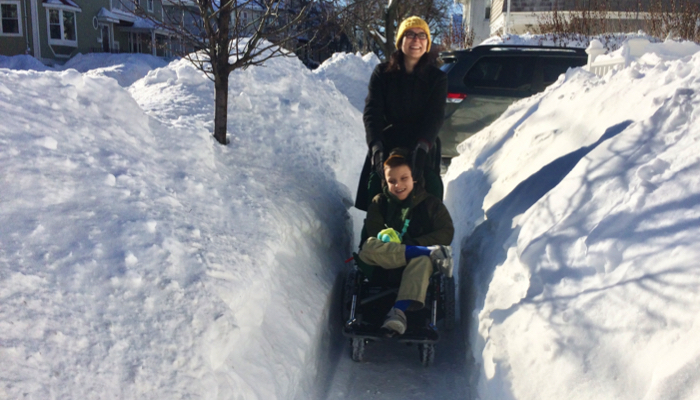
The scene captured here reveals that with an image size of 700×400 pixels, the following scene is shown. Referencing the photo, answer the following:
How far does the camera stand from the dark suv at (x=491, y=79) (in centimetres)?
876

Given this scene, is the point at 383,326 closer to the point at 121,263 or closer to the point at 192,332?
the point at 192,332

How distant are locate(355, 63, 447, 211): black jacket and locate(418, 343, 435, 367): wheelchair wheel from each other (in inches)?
52.4

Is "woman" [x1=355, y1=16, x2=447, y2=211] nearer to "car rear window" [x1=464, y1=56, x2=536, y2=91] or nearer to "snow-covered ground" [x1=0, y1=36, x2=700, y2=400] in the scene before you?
"snow-covered ground" [x1=0, y1=36, x2=700, y2=400]

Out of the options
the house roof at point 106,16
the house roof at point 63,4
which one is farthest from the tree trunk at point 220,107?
the house roof at point 106,16

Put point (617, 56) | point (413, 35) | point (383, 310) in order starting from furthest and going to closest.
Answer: point (617, 56) → point (413, 35) → point (383, 310)

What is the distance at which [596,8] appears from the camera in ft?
60.5

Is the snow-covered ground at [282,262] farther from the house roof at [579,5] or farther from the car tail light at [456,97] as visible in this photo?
the house roof at [579,5]

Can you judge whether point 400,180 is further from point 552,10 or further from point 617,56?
point 552,10

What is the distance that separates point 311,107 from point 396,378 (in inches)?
176

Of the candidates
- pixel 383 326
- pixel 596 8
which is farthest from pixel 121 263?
pixel 596 8

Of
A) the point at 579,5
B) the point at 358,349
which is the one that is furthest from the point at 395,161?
the point at 579,5

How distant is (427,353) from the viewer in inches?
159

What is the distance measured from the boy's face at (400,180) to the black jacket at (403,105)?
0.47m

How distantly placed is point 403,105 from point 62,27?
30.1 meters
